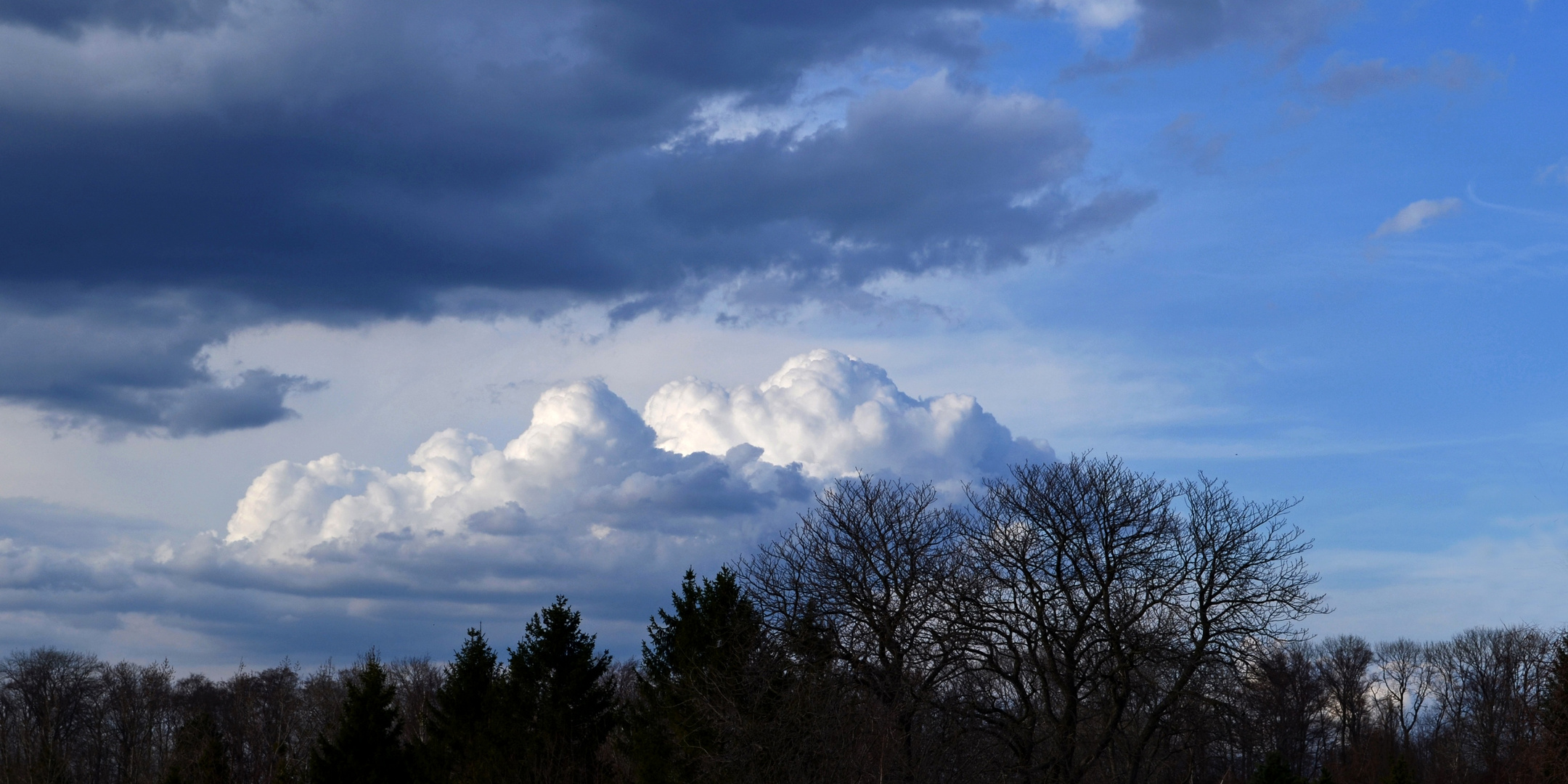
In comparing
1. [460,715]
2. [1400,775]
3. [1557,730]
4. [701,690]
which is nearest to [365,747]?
[460,715]

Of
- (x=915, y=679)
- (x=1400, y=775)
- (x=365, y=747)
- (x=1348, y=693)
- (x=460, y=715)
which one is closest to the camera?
(x=915, y=679)

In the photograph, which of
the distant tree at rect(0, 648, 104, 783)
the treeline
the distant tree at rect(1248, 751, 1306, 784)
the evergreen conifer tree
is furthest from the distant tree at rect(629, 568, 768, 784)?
the distant tree at rect(0, 648, 104, 783)

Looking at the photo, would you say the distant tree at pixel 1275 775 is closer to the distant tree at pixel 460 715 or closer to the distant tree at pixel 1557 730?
the distant tree at pixel 1557 730

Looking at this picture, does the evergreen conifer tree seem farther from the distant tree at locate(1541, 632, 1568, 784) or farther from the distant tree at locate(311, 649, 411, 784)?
the distant tree at locate(311, 649, 411, 784)

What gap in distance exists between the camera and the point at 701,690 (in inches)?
1474

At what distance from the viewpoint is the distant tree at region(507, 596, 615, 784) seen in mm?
45188

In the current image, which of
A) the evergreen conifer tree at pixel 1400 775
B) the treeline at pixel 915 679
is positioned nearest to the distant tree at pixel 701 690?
the treeline at pixel 915 679

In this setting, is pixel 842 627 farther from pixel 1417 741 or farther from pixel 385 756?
pixel 1417 741

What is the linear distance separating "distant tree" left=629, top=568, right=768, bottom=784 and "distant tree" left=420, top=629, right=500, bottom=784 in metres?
9.12

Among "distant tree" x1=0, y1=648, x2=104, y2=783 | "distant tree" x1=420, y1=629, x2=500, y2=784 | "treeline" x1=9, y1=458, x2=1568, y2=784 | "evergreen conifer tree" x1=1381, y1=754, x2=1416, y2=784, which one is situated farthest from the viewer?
"distant tree" x1=0, y1=648, x2=104, y2=783

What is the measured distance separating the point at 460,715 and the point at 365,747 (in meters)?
5.20

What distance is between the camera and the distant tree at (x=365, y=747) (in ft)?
153

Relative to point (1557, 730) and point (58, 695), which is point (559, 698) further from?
point (58, 695)

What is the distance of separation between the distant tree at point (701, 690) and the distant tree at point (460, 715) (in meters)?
9.12
